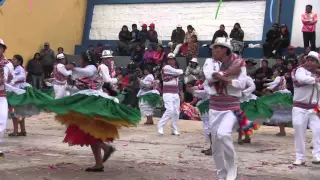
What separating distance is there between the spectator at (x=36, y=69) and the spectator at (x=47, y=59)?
25 cm

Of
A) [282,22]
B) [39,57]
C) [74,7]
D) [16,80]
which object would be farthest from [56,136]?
[74,7]

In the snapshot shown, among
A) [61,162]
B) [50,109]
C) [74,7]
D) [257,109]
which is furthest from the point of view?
[74,7]

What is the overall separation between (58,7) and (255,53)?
29.1 feet

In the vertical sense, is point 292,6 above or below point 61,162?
above

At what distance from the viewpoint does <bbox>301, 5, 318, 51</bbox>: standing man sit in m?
18.2

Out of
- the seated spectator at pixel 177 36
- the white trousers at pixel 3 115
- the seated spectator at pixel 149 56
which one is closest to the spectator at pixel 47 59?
the seated spectator at pixel 149 56

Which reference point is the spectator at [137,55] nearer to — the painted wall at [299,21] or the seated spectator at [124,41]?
the seated spectator at [124,41]

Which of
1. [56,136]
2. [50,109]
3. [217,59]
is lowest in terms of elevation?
[56,136]

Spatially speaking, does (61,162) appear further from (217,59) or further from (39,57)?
(39,57)

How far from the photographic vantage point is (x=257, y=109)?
11492mm

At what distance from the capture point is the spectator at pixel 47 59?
21.8 meters

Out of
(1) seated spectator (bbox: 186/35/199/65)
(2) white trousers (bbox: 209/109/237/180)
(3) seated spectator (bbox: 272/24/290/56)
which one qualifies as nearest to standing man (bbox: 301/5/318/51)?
(3) seated spectator (bbox: 272/24/290/56)

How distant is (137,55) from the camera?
68.2ft

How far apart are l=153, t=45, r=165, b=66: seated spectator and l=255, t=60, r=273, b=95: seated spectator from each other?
372 centimetres
